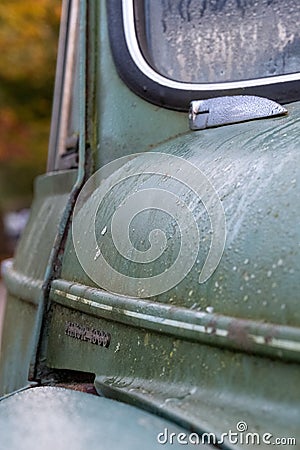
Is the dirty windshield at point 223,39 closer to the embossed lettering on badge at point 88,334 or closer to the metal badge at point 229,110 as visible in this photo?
the metal badge at point 229,110

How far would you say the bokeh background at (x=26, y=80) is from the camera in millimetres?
10477

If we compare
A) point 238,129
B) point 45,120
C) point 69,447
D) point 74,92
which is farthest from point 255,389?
point 45,120

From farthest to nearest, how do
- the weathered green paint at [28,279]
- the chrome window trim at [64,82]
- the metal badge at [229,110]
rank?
1. the chrome window trim at [64,82]
2. the weathered green paint at [28,279]
3. the metal badge at [229,110]

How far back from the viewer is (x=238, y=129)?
5.84ft

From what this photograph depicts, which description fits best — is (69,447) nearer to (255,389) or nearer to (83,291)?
(255,389)

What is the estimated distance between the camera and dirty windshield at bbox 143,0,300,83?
80.0 inches

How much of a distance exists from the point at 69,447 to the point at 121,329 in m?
0.36

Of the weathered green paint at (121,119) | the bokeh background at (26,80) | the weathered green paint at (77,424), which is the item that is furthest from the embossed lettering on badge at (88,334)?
the bokeh background at (26,80)

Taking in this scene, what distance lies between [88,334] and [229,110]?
23.7 inches

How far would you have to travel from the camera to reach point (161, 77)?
2.09 m

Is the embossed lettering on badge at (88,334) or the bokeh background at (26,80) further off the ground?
the embossed lettering on badge at (88,334)

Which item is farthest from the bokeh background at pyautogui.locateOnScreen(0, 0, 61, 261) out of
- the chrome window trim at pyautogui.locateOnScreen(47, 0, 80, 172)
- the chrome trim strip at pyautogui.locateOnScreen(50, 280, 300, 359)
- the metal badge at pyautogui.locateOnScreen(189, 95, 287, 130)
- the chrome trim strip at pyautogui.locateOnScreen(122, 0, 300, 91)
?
the chrome trim strip at pyautogui.locateOnScreen(50, 280, 300, 359)

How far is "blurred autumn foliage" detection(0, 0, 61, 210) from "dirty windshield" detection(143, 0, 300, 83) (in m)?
7.91

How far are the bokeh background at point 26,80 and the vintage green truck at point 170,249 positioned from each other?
787cm
